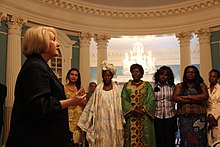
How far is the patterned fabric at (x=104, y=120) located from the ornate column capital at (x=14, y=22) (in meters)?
2.86

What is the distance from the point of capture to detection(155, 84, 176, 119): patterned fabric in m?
3.88

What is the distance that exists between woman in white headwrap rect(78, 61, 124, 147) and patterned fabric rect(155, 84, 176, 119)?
0.53 metres

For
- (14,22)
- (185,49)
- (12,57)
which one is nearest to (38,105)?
(12,57)

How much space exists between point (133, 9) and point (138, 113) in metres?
4.39

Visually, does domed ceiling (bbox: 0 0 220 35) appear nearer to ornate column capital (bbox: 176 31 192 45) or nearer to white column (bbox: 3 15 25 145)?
ornate column capital (bbox: 176 31 192 45)

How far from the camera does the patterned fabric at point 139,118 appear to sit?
3.84m

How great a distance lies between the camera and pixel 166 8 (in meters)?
7.38

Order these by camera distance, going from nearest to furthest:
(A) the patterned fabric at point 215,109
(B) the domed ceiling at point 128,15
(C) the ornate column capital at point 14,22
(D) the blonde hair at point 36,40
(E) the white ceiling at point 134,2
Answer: (D) the blonde hair at point 36,40 < (A) the patterned fabric at point 215,109 < (C) the ornate column capital at point 14,22 < (B) the domed ceiling at point 128,15 < (E) the white ceiling at point 134,2

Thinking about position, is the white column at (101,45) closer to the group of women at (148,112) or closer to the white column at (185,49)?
the white column at (185,49)

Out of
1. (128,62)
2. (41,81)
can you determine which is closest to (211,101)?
(41,81)

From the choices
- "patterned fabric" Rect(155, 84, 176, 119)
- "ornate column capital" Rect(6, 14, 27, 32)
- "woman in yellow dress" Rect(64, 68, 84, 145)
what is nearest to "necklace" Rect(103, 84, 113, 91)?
"woman in yellow dress" Rect(64, 68, 84, 145)

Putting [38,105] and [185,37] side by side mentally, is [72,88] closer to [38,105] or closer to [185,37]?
[38,105]

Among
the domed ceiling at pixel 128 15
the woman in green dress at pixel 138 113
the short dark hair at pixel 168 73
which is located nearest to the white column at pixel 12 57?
the domed ceiling at pixel 128 15

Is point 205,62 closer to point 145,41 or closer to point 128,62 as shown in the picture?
point 128,62
